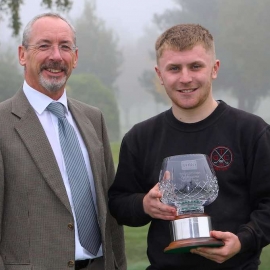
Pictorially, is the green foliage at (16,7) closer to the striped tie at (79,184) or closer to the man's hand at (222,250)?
the striped tie at (79,184)

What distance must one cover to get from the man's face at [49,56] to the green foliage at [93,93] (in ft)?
24.0

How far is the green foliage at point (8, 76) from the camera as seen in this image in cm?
1041

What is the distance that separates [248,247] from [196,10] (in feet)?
27.9

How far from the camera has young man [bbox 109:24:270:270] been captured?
3021mm

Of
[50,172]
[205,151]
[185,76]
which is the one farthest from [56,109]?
Answer: [205,151]

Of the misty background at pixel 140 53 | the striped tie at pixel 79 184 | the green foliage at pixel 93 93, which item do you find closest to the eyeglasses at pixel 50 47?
the striped tie at pixel 79 184

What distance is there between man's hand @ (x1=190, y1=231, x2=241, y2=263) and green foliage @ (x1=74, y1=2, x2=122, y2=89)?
8582 mm

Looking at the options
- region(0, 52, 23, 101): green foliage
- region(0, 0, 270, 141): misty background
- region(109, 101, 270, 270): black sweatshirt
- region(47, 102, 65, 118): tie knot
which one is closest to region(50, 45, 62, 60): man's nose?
region(47, 102, 65, 118): tie knot

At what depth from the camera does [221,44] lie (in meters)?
10.4

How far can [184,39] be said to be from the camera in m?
3.12

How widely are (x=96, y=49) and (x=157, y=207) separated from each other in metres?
8.63

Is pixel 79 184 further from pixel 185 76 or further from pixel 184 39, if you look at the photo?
pixel 184 39

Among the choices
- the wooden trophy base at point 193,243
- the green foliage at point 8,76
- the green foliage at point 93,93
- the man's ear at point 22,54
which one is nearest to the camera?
the wooden trophy base at point 193,243

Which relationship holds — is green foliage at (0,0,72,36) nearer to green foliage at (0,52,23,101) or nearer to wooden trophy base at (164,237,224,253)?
green foliage at (0,52,23,101)
